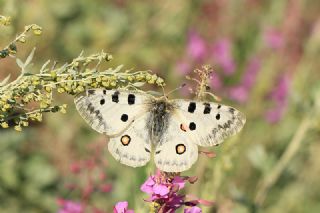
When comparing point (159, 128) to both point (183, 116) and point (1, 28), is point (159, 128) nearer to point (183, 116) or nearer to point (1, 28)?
point (183, 116)

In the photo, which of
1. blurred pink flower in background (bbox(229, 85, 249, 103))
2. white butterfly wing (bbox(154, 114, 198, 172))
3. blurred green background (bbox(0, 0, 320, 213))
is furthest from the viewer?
blurred pink flower in background (bbox(229, 85, 249, 103))

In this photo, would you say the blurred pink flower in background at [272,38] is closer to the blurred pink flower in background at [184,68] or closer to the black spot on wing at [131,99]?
the blurred pink flower in background at [184,68]

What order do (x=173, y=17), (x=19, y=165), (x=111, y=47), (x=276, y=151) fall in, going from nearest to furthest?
1. (x=19, y=165)
2. (x=276, y=151)
3. (x=111, y=47)
4. (x=173, y=17)

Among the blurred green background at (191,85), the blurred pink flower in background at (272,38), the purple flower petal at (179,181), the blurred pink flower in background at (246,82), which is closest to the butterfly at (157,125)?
the purple flower petal at (179,181)

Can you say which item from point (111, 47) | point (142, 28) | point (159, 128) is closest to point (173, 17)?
point (142, 28)

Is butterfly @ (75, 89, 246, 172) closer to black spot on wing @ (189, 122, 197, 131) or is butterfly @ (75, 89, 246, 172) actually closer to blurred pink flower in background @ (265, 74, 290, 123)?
black spot on wing @ (189, 122, 197, 131)

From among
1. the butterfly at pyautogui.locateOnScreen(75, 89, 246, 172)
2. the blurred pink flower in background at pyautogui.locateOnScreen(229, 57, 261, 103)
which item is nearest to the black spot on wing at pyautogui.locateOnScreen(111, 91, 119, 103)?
the butterfly at pyautogui.locateOnScreen(75, 89, 246, 172)
